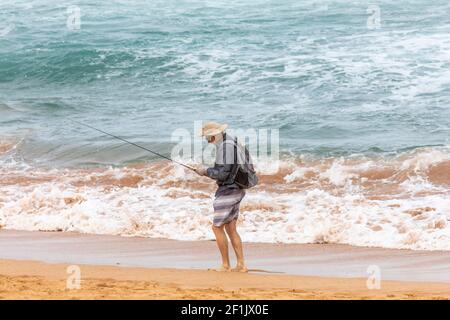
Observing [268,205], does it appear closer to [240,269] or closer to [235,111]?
[240,269]

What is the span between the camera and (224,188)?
8.62 metres

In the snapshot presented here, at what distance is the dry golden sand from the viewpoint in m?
7.26

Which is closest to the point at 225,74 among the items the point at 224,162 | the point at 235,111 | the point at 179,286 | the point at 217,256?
the point at 235,111

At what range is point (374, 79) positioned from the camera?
20.3 m

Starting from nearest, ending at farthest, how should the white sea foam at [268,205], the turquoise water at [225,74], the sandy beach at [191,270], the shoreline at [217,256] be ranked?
the sandy beach at [191,270], the shoreline at [217,256], the white sea foam at [268,205], the turquoise water at [225,74]

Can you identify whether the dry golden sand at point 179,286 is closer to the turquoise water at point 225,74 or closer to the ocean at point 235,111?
the ocean at point 235,111

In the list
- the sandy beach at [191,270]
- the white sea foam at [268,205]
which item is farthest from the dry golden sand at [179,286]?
the white sea foam at [268,205]

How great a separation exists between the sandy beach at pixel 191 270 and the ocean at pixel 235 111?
52 cm

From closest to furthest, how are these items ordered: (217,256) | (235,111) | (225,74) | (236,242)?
(236,242) < (217,256) < (235,111) < (225,74)

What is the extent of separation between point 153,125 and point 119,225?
6486mm

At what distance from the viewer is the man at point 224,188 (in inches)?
330

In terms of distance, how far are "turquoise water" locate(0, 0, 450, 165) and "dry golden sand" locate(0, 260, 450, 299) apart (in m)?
6.56

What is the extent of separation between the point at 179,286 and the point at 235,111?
10882 millimetres
